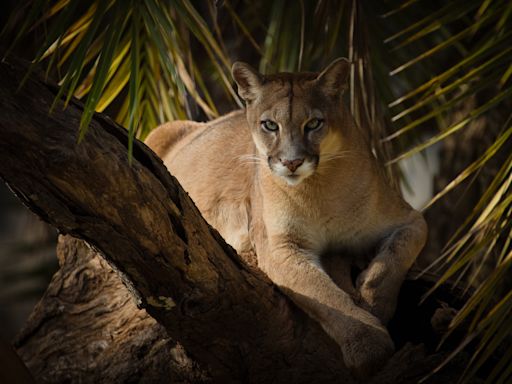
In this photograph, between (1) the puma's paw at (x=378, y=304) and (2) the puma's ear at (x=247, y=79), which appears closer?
(1) the puma's paw at (x=378, y=304)

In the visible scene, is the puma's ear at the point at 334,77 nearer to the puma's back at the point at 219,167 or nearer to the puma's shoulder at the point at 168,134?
the puma's back at the point at 219,167

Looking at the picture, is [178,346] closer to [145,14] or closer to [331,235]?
[331,235]

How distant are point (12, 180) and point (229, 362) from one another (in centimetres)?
113

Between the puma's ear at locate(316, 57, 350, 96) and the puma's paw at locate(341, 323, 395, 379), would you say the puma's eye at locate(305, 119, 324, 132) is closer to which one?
the puma's ear at locate(316, 57, 350, 96)

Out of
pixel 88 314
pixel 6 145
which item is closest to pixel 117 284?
pixel 88 314

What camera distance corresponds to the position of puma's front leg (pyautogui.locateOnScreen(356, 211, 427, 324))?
3.36 meters

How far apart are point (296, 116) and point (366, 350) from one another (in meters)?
0.99

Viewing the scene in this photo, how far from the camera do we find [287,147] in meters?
3.40

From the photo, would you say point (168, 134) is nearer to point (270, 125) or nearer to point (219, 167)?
point (219, 167)

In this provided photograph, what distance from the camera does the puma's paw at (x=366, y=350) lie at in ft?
10.2

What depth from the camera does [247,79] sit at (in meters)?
3.71

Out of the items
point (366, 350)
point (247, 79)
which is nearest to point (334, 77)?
point (247, 79)

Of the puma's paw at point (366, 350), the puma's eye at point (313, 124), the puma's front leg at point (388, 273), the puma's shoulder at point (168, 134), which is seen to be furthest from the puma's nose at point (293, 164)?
the puma's shoulder at point (168, 134)

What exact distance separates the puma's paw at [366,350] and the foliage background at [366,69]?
1.04 ft
